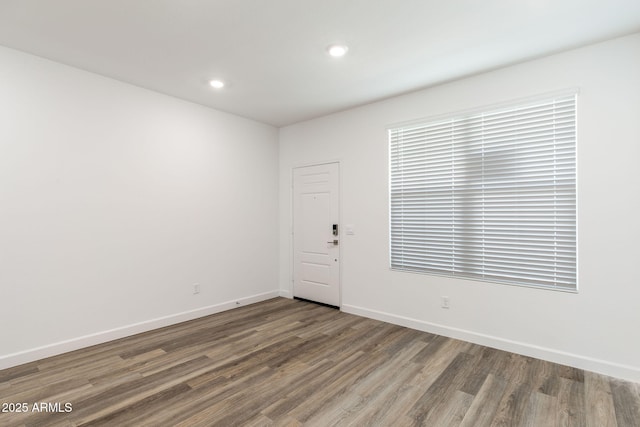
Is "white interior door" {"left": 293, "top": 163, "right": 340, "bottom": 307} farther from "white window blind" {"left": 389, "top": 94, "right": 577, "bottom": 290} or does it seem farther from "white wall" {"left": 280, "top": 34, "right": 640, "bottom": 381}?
"white window blind" {"left": 389, "top": 94, "right": 577, "bottom": 290}

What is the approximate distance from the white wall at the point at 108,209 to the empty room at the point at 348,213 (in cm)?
2

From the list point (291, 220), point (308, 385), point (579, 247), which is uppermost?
point (291, 220)

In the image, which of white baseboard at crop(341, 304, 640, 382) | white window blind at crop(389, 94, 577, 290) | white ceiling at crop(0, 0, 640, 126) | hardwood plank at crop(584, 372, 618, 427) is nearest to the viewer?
hardwood plank at crop(584, 372, 618, 427)

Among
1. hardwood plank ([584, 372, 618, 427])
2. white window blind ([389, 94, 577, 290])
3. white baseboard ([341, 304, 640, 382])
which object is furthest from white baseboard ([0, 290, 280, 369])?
hardwood plank ([584, 372, 618, 427])

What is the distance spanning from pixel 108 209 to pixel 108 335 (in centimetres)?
138

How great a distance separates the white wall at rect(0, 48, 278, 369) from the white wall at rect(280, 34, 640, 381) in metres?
2.24

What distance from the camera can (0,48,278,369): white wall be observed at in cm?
292

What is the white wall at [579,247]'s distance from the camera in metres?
2.65

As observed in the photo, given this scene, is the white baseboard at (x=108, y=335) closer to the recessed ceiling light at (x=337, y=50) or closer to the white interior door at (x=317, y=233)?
the white interior door at (x=317, y=233)

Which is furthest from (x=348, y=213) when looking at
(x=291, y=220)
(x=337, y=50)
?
(x=337, y=50)

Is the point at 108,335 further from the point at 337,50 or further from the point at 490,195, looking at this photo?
→ the point at 490,195

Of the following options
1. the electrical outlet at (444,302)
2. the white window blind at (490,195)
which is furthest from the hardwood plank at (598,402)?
the electrical outlet at (444,302)

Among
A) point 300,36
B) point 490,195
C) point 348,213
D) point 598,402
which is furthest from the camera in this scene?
point 348,213

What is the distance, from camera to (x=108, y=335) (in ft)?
11.3
